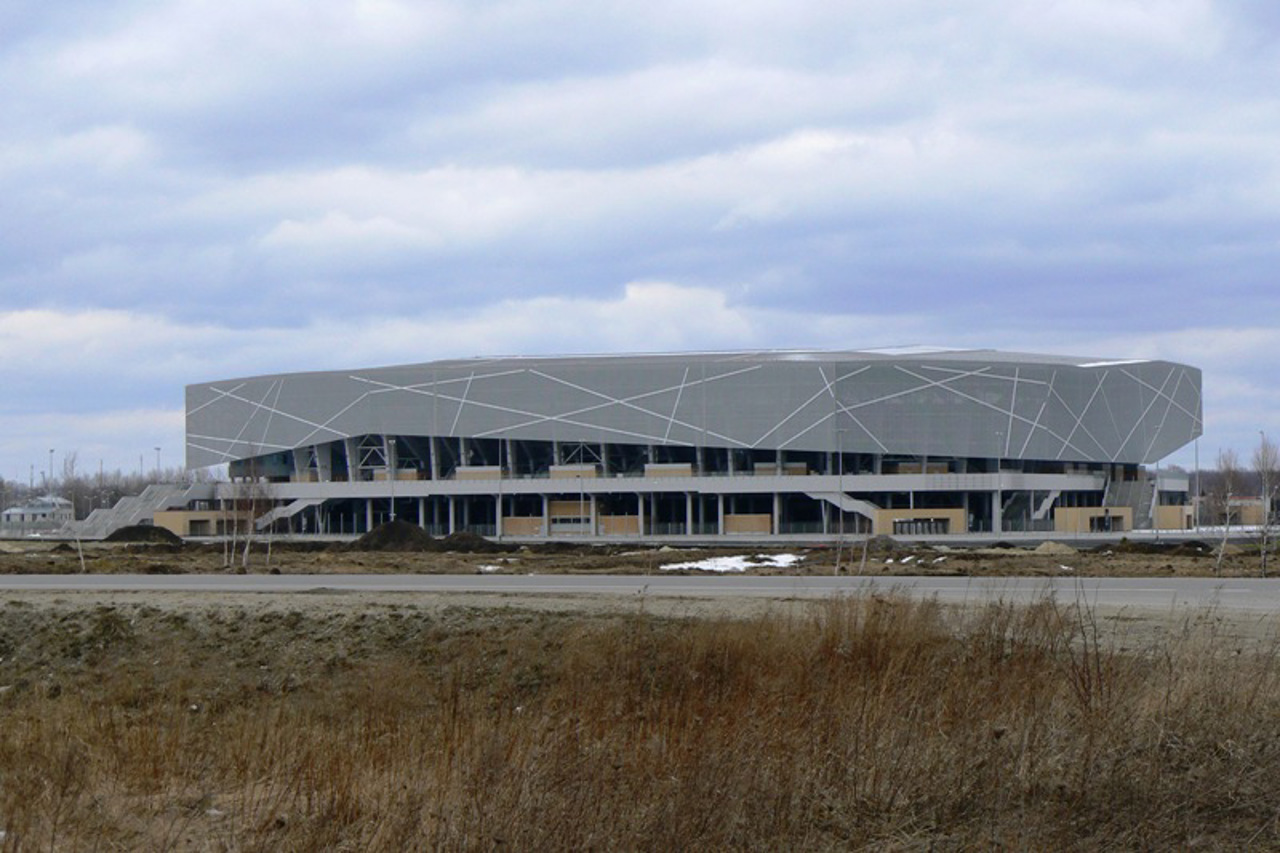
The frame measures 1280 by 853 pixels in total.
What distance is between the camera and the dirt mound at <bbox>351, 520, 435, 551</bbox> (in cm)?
6569

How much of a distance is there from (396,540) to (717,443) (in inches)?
1057

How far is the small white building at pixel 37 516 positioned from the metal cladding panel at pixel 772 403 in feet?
110

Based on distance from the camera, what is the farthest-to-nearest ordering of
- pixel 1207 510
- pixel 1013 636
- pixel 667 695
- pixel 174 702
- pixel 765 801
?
pixel 1207 510, pixel 174 702, pixel 1013 636, pixel 667 695, pixel 765 801

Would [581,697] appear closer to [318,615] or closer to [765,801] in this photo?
[765,801]

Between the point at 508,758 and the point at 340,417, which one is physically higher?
the point at 340,417

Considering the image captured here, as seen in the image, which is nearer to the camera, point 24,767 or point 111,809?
point 111,809

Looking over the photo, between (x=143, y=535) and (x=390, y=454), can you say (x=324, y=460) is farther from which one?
(x=143, y=535)

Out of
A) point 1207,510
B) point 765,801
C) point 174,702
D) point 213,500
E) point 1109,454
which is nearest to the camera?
point 765,801

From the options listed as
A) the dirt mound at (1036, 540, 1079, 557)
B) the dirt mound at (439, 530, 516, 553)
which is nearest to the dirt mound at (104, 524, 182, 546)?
the dirt mound at (439, 530, 516, 553)

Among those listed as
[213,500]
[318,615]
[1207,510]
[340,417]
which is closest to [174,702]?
[318,615]

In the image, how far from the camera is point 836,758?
30.5 ft

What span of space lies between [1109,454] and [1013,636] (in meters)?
85.9

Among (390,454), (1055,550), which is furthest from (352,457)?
(1055,550)

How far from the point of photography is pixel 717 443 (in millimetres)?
89688
